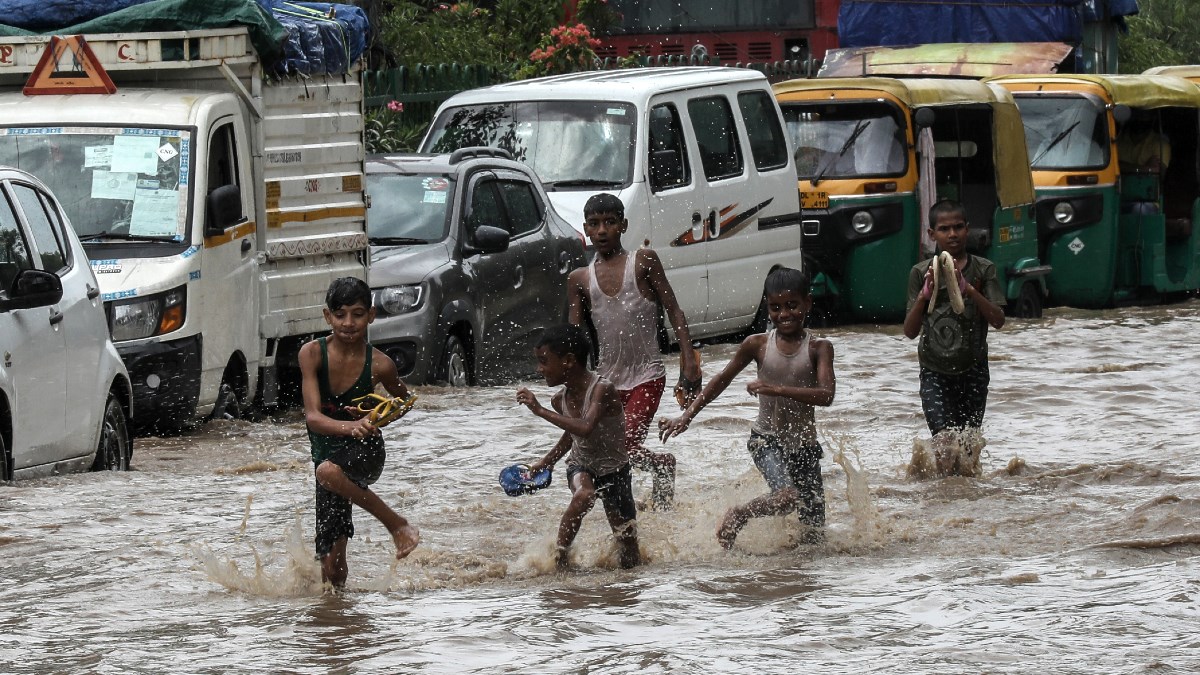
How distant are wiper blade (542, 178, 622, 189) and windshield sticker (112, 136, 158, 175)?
172 inches

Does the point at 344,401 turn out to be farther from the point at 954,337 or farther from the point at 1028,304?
the point at 1028,304

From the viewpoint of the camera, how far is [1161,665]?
6203 millimetres

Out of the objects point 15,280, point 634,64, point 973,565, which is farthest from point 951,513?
point 634,64

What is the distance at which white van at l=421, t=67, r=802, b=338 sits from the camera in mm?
15281

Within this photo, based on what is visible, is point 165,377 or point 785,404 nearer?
point 785,404

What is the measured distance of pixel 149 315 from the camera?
1098 centimetres

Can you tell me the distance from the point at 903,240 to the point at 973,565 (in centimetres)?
1067

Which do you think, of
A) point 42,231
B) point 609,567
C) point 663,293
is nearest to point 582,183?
point 42,231

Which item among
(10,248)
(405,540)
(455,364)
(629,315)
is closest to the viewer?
(405,540)

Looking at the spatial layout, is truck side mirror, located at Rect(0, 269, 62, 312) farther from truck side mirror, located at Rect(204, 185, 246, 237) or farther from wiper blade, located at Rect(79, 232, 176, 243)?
truck side mirror, located at Rect(204, 185, 246, 237)

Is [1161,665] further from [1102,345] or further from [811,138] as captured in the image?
[811,138]

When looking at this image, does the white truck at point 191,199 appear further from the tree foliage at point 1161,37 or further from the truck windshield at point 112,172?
the tree foliage at point 1161,37

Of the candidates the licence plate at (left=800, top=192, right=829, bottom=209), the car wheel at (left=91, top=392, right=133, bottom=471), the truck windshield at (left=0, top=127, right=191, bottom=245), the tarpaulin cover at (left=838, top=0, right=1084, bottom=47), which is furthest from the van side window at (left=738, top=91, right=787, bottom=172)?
the tarpaulin cover at (left=838, top=0, right=1084, bottom=47)

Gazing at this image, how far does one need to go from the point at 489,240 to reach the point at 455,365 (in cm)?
79
